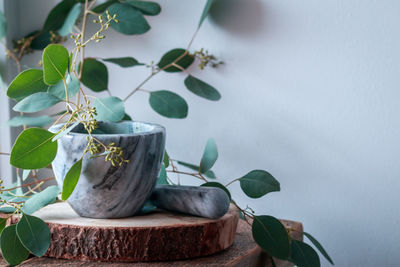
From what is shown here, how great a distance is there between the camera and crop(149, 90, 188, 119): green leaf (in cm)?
78

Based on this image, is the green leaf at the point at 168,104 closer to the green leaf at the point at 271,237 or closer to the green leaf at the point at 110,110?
the green leaf at the point at 110,110

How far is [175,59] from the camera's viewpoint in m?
0.83

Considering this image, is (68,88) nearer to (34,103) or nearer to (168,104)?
(34,103)

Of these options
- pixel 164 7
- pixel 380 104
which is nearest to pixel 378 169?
pixel 380 104

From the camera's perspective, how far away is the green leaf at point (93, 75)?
2.66 feet

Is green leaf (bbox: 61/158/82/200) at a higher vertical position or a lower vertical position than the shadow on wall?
lower

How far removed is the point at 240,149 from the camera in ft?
2.72

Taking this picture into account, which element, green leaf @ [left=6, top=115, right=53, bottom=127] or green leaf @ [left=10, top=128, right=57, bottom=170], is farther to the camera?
green leaf @ [left=6, top=115, right=53, bottom=127]

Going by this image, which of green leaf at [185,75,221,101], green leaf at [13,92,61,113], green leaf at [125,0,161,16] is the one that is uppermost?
green leaf at [125,0,161,16]

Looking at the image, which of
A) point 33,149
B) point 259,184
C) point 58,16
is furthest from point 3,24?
point 259,184

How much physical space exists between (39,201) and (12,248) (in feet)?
0.25

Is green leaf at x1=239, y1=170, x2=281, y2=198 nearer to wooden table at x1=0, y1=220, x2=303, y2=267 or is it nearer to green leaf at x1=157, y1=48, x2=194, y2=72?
wooden table at x1=0, y1=220, x2=303, y2=267

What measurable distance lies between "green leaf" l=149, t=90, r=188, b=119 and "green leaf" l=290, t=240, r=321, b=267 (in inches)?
10.4

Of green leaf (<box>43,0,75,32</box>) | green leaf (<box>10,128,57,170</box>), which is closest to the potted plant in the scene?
green leaf (<box>10,128,57,170</box>)
